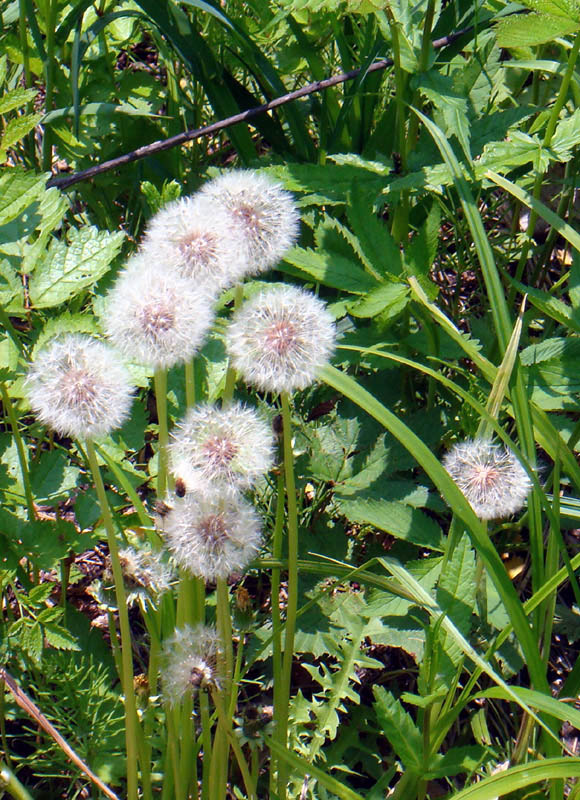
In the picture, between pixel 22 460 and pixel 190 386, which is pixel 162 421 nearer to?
pixel 190 386

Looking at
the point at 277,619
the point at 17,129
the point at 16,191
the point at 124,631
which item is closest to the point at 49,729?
the point at 124,631

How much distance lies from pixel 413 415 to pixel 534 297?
0.43 meters

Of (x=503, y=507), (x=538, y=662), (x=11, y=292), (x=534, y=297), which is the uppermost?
(x=11, y=292)

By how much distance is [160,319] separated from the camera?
134cm

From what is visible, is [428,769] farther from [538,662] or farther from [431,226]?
[431,226]

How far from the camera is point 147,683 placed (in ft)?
5.60

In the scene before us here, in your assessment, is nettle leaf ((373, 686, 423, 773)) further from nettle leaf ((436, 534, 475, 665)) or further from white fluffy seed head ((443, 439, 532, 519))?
white fluffy seed head ((443, 439, 532, 519))

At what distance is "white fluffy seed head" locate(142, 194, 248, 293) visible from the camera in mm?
1361

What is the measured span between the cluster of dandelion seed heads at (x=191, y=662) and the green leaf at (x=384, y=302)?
834mm

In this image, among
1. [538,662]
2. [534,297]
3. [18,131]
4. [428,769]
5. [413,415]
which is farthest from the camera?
[413,415]

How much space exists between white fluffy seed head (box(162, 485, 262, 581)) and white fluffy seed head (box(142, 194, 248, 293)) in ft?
1.15

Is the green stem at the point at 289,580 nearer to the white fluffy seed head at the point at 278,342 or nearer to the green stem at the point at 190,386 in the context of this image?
the white fluffy seed head at the point at 278,342

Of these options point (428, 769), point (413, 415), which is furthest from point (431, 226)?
point (428, 769)

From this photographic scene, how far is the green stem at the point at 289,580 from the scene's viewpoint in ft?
4.56
